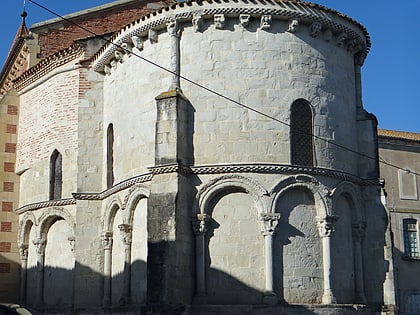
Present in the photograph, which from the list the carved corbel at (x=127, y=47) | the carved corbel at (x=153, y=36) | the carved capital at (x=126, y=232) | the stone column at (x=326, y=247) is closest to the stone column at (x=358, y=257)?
the stone column at (x=326, y=247)

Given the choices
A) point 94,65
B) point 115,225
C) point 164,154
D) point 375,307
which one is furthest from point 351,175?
point 94,65

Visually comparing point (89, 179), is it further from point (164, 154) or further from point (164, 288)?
point (164, 288)

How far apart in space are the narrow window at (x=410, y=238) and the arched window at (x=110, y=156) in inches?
723

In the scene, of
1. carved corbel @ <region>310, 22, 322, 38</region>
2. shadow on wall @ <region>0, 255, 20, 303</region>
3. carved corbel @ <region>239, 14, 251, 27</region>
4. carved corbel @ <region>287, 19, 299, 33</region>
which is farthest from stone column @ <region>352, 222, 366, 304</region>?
shadow on wall @ <region>0, 255, 20, 303</region>

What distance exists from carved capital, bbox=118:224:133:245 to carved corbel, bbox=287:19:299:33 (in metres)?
6.82

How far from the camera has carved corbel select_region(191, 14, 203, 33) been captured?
19.5 meters

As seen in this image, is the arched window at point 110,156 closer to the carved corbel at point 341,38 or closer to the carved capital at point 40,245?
the carved capital at point 40,245

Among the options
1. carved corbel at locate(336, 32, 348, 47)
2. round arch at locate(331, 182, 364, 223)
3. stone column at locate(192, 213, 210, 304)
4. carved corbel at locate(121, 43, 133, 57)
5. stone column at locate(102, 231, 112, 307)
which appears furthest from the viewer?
stone column at locate(102, 231, 112, 307)

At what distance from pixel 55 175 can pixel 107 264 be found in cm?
411

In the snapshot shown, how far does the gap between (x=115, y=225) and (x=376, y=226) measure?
742 centimetres

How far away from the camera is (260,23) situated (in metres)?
19.6

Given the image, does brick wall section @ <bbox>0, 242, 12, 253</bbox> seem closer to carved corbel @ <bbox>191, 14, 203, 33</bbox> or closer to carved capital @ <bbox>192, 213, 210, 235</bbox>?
carved capital @ <bbox>192, 213, 210, 235</bbox>

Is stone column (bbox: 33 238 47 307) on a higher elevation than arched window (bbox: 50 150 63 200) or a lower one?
lower

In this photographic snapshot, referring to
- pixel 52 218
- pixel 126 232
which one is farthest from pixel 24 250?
pixel 126 232
